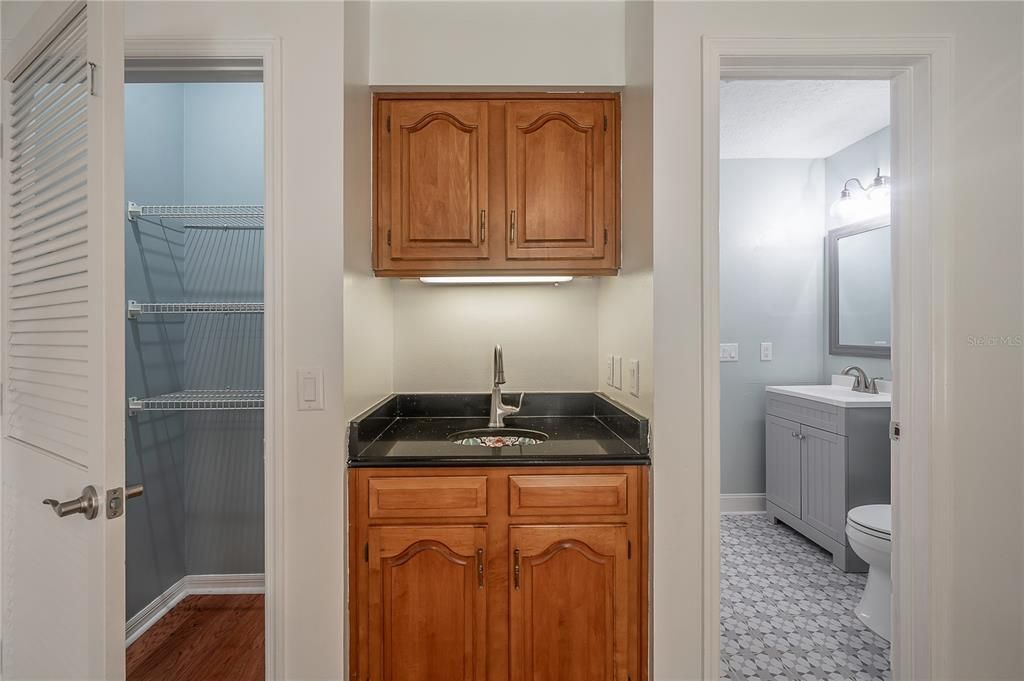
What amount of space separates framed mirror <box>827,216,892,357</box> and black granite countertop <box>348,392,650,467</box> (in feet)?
6.51

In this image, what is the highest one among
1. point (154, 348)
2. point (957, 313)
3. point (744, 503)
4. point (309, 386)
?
point (957, 313)

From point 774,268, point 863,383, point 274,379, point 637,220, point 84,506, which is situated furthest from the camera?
point 774,268

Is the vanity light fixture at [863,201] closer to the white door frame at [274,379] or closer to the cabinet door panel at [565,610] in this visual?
the cabinet door panel at [565,610]

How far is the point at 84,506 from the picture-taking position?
0.99m

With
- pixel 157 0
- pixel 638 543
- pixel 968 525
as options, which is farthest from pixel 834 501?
pixel 157 0

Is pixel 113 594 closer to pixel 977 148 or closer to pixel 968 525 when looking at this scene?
pixel 968 525

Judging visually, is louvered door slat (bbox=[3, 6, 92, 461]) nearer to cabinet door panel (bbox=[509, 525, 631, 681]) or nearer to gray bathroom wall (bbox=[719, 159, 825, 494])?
cabinet door panel (bbox=[509, 525, 631, 681])

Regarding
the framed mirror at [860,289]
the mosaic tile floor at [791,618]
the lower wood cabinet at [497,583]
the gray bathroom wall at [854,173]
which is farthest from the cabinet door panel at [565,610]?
the framed mirror at [860,289]

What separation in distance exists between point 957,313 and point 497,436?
154 cm

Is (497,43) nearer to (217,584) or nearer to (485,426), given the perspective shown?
(485,426)

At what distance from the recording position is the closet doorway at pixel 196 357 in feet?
7.16

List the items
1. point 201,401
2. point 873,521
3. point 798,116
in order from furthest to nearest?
point 798,116 < point 873,521 < point 201,401

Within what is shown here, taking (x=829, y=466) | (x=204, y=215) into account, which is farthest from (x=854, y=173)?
(x=204, y=215)

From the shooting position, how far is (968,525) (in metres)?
1.54
